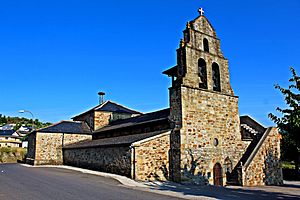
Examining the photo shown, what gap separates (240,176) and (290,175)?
40.0 feet

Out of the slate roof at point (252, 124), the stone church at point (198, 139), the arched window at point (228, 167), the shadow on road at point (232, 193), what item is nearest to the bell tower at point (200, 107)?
the stone church at point (198, 139)

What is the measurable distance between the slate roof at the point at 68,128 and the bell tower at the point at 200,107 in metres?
15.5

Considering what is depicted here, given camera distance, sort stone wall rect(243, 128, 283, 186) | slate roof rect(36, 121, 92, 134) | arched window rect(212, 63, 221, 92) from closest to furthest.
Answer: stone wall rect(243, 128, 283, 186)
arched window rect(212, 63, 221, 92)
slate roof rect(36, 121, 92, 134)

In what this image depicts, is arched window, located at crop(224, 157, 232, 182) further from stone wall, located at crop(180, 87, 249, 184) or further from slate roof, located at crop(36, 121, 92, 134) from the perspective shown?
slate roof, located at crop(36, 121, 92, 134)

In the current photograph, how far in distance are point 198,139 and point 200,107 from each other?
213 cm

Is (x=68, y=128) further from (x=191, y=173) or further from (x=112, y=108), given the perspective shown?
(x=191, y=173)

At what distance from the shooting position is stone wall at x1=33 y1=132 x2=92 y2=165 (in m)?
28.9

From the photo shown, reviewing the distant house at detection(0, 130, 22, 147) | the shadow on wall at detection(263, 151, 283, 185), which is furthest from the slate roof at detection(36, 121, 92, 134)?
the distant house at detection(0, 130, 22, 147)

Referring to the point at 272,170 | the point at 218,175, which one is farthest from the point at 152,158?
the point at 272,170

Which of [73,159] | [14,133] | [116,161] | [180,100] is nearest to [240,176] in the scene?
[180,100]

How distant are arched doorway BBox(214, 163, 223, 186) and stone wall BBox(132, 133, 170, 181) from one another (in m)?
3.53

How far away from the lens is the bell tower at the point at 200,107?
1664cm

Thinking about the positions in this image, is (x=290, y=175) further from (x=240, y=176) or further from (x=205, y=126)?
(x=205, y=126)

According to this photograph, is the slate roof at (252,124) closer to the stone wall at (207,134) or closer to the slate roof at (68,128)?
the stone wall at (207,134)
